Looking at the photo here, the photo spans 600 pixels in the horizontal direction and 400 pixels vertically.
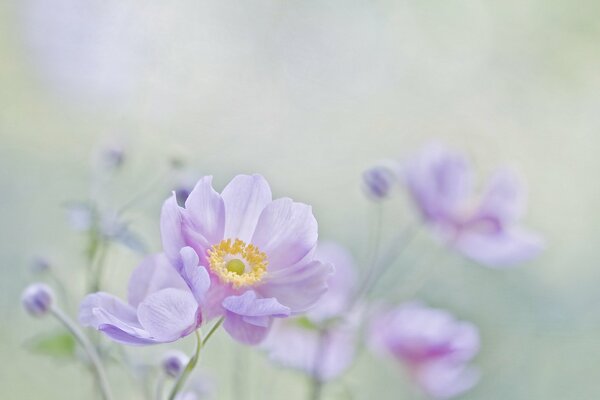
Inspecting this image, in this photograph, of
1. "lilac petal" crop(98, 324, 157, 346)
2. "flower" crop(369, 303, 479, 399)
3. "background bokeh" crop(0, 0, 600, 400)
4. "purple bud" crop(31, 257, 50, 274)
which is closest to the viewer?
"lilac petal" crop(98, 324, 157, 346)

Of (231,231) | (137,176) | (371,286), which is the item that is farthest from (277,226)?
(137,176)

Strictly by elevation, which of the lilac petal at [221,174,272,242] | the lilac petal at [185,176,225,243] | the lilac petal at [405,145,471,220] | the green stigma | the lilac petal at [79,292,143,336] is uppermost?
the lilac petal at [405,145,471,220]

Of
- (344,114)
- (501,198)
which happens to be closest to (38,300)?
(501,198)

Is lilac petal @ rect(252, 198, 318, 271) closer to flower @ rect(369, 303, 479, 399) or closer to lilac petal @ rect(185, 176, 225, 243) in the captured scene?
lilac petal @ rect(185, 176, 225, 243)

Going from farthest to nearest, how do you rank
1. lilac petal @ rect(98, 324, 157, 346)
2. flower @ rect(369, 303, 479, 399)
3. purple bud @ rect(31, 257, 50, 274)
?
flower @ rect(369, 303, 479, 399) < purple bud @ rect(31, 257, 50, 274) < lilac petal @ rect(98, 324, 157, 346)

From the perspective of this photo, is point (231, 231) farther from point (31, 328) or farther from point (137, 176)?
point (137, 176)

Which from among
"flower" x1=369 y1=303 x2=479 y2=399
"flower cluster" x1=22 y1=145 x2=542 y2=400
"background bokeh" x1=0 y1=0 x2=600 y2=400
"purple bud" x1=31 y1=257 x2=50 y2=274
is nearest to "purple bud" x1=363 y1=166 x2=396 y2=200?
"flower cluster" x1=22 y1=145 x2=542 y2=400

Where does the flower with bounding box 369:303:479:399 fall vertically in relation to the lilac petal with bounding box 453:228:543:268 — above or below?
below
